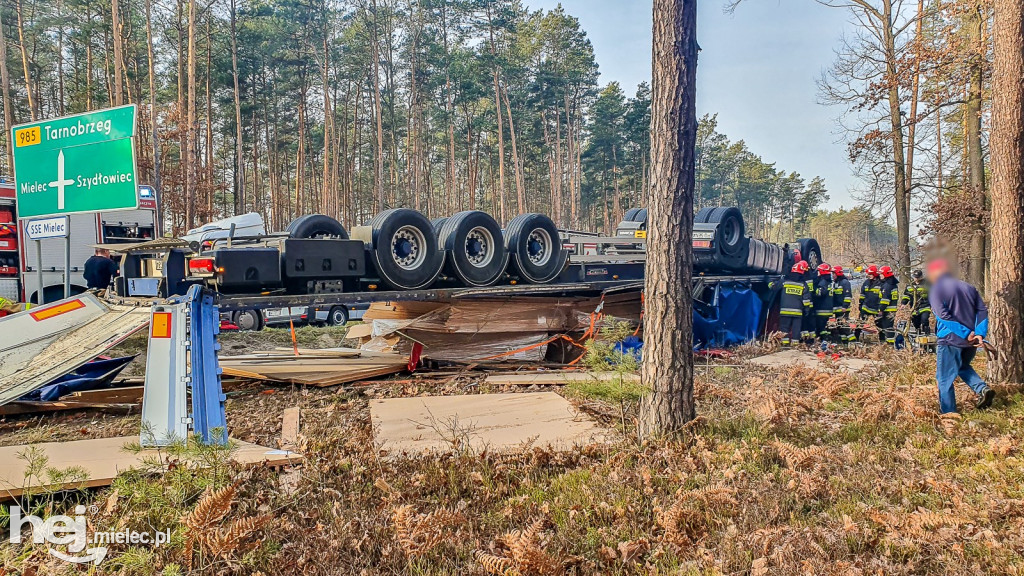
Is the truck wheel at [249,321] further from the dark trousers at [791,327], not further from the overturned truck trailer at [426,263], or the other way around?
the dark trousers at [791,327]

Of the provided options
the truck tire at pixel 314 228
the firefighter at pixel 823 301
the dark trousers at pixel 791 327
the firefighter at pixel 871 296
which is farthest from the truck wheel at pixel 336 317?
the firefighter at pixel 871 296

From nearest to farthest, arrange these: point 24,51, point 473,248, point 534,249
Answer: point 473,248 → point 534,249 → point 24,51

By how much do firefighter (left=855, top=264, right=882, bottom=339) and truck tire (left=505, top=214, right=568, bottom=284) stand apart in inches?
233

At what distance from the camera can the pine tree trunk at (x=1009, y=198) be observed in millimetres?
5809

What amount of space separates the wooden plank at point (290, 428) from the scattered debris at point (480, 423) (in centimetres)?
60

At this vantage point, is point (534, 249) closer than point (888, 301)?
Yes

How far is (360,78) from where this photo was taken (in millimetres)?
32094

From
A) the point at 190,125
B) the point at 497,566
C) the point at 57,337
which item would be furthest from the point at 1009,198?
the point at 190,125

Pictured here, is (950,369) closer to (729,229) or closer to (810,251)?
(729,229)

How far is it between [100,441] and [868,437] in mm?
5511

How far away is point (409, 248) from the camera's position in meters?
6.90

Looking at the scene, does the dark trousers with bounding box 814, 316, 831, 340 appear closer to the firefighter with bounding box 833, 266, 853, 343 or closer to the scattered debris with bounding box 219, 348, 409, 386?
the firefighter with bounding box 833, 266, 853, 343

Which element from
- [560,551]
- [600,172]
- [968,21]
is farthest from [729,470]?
[600,172]

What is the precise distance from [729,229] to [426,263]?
20.3ft
